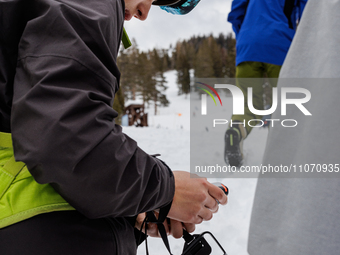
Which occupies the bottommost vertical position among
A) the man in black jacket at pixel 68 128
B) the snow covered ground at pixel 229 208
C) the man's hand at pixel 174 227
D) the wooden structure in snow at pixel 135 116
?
the wooden structure in snow at pixel 135 116

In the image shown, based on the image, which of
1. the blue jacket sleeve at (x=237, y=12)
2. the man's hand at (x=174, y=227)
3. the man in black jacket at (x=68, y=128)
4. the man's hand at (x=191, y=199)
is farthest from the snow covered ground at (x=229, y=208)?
the blue jacket sleeve at (x=237, y=12)

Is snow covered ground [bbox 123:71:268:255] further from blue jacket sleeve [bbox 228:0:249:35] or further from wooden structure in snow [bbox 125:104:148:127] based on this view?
wooden structure in snow [bbox 125:104:148:127]

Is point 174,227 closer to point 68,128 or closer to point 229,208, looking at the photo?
point 68,128

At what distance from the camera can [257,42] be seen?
2.90 m

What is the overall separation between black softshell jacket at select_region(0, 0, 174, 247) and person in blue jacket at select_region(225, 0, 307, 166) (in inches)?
103

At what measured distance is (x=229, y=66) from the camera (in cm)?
4128

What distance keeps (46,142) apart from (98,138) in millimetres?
119

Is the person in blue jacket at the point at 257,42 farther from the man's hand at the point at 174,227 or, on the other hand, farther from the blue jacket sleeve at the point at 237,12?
the man's hand at the point at 174,227

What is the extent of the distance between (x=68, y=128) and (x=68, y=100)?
7cm

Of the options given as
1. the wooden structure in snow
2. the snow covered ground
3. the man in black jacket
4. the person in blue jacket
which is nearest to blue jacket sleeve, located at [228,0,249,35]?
the person in blue jacket

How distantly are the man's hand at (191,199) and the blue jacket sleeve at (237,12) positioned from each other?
2.91m

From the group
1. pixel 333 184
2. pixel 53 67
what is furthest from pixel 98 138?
pixel 333 184

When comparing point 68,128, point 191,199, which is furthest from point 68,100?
point 191,199

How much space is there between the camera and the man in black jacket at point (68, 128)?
1.89 ft
